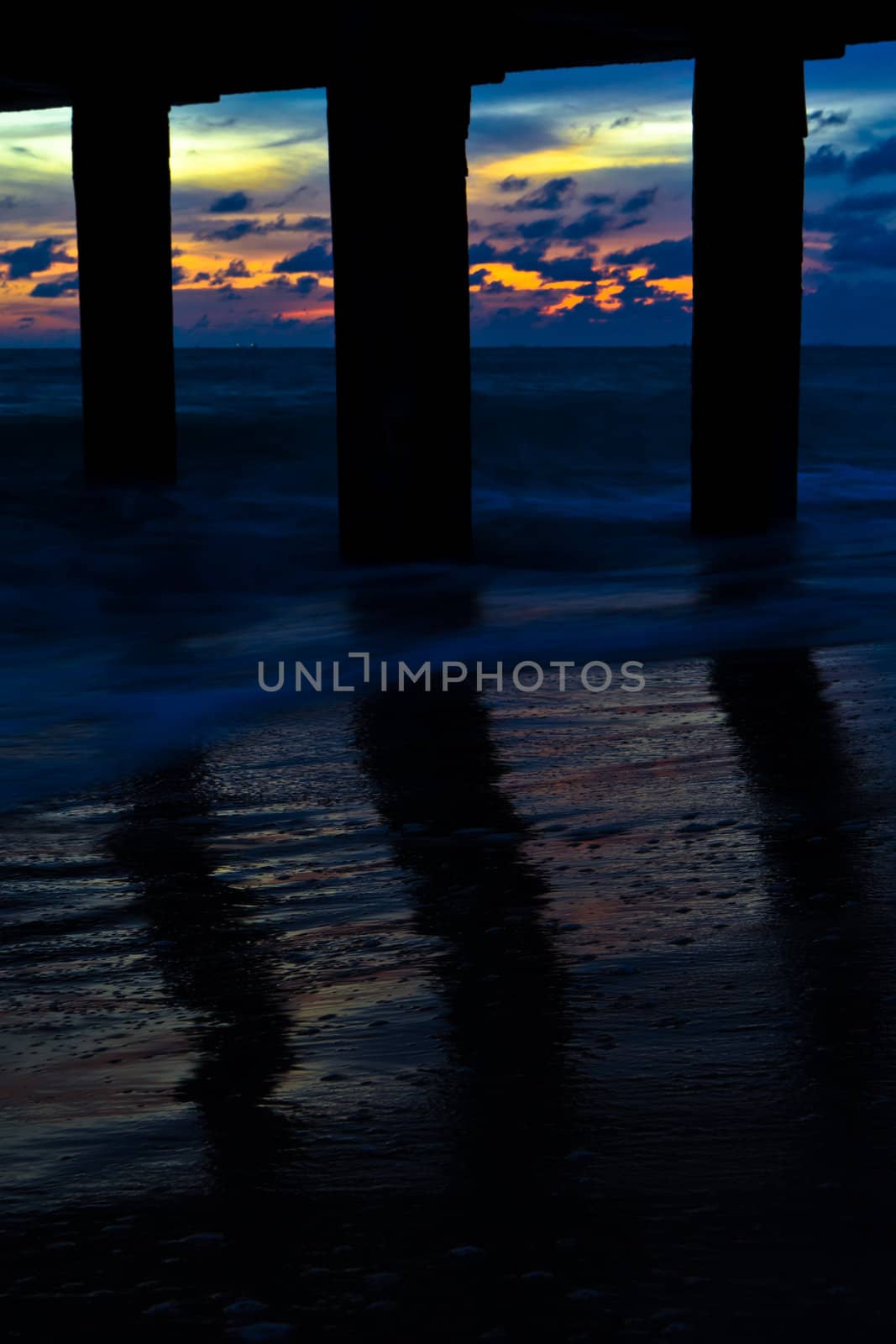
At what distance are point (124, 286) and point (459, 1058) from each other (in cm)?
1293

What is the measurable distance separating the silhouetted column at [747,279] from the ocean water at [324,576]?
12.1 inches

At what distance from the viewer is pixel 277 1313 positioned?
183cm

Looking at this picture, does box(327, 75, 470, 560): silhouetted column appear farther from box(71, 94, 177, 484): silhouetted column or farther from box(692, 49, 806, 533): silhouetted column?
box(71, 94, 177, 484): silhouetted column

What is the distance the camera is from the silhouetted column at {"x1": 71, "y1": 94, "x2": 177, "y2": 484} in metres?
14.1

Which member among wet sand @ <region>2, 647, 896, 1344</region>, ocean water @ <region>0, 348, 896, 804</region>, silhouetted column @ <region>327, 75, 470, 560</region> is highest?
silhouetted column @ <region>327, 75, 470, 560</region>

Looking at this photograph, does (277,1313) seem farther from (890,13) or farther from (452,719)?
(890,13)

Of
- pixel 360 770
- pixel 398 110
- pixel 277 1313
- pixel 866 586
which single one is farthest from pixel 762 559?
pixel 277 1313

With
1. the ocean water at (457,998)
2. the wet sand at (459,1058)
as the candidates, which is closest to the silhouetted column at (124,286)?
the ocean water at (457,998)

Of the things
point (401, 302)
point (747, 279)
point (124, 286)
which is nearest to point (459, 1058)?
point (401, 302)

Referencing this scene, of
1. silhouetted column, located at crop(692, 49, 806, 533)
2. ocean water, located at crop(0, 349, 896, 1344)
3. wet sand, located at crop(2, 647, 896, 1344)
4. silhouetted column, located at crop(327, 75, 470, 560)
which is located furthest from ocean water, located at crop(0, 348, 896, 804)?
wet sand, located at crop(2, 647, 896, 1344)

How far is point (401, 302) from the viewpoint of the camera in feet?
34.6

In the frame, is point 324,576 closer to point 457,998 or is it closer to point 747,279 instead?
point 747,279

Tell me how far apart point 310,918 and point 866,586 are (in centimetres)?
689

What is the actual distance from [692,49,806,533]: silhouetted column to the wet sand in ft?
25.9
